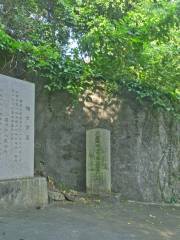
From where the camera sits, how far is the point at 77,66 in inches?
359

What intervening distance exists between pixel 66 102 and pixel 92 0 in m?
4.36

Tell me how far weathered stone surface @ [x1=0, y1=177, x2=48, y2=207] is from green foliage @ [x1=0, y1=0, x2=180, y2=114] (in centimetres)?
282

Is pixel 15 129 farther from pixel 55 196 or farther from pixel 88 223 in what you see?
pixel 88 223

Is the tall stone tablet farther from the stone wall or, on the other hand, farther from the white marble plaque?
the white marble plaque

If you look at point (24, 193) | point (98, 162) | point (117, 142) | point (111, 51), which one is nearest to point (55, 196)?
point (24, 193)

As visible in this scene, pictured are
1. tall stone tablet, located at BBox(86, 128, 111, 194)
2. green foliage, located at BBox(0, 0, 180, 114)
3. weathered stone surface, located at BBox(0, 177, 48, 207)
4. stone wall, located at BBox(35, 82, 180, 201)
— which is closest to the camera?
weathered stone surface, located at BBox(0, 177, 48, 207)

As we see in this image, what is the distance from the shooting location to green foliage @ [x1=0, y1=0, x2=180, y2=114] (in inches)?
344

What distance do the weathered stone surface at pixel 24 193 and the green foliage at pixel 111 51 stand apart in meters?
2.82

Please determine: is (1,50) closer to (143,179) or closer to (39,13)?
(39,13)

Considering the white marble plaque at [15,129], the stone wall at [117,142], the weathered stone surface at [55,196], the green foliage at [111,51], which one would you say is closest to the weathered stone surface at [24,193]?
the white marble plaque at [15,129]

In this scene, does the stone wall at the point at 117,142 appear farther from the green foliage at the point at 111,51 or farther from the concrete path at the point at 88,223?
the concrete path at the point at 88,223

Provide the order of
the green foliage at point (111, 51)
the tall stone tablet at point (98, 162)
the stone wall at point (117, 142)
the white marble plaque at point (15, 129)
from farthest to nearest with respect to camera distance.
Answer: the stone wall at point (117, 142)
the green foliage at point (111, 51)
the tall stone tablet at point (98, 162)
the white marble plaque at point (15, 129)

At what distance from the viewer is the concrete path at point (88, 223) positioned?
489 centimetres

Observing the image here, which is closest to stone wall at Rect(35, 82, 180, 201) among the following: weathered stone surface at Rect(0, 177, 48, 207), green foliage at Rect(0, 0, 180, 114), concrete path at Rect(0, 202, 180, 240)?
green foliage at Rect(0, 0, 180, 114)
